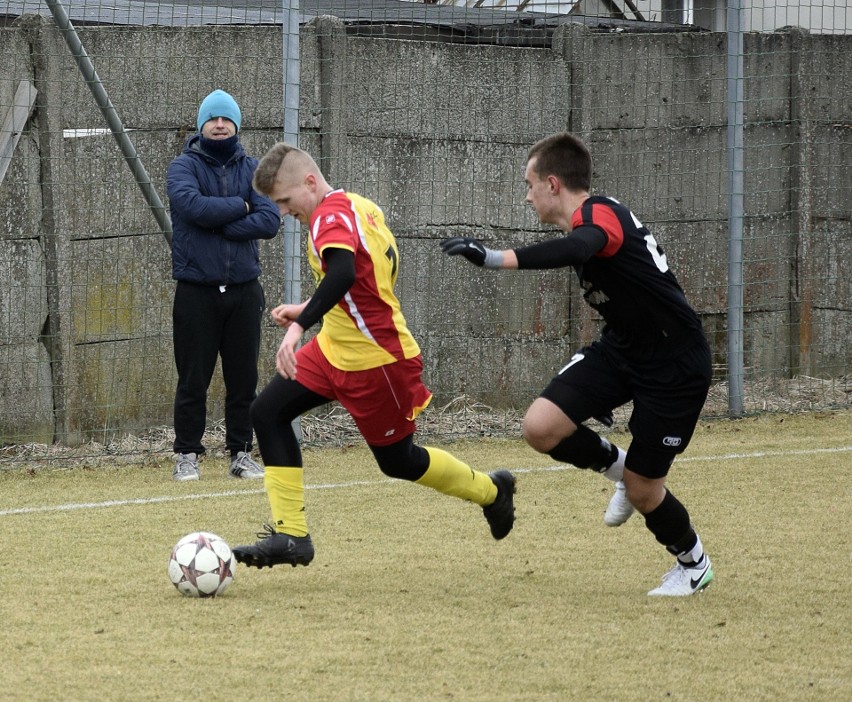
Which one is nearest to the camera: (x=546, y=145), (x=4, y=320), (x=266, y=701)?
(x=266, y=701)

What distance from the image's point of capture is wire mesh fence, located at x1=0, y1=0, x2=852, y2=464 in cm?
900

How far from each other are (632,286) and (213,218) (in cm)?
340

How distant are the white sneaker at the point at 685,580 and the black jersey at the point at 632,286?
0.82 m

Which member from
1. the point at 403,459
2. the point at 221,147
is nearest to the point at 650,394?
the point at 403,459

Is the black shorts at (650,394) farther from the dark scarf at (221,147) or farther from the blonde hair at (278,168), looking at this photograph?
the dark scarf at (221,147)

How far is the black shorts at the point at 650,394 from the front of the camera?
16.1 ft

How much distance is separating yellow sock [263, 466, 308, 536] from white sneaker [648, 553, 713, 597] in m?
1.39

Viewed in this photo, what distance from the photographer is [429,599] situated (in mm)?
4879

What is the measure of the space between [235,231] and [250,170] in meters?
0.45

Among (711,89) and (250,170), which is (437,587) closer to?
(250,170)

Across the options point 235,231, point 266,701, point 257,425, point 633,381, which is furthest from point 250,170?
point 266,701

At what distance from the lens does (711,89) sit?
10492mm

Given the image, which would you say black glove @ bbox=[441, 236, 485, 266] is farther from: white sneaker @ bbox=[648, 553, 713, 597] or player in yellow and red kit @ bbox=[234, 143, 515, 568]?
white sneaker @ bbox=[648, 553, 713, 597]

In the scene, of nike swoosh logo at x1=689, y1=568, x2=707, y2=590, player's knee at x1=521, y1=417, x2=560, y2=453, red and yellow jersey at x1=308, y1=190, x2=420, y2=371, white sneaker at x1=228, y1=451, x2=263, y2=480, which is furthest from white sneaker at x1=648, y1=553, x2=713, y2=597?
white sneaker at x1=228, y1=451, x2=263, y2=480
